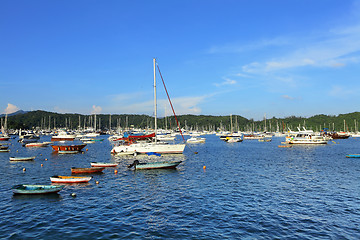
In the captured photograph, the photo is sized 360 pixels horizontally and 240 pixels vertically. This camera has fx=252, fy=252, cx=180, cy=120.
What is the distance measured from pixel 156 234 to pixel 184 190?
12684 millimetres

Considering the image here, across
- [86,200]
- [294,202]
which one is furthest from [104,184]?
[294,202]

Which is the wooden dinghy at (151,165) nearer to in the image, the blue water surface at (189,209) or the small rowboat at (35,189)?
the blue water surface at (189,209)

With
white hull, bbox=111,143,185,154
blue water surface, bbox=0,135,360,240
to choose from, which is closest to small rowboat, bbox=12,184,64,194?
blue water surface, bbox=0,135,360,240

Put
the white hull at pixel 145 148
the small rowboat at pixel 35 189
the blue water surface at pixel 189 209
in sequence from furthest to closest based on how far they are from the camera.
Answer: the white hull at pixel 145 148, the small rowboat at pixel 35 189, the blue water surface at pixel 189 209

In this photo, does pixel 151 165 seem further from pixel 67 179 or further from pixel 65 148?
pixel 65 148

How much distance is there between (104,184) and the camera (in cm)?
3381

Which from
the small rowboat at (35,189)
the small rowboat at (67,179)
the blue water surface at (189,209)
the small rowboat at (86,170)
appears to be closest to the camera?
the blue water surface at (189,209)

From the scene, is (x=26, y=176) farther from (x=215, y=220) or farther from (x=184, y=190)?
(x=215, y=220)

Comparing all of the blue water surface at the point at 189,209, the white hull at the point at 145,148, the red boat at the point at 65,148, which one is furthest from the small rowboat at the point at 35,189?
the red boat at the point at 65,148

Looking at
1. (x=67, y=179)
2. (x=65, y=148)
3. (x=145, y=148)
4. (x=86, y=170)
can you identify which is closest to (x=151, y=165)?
(x=86, y=170)

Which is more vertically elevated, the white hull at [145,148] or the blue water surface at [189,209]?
the white hull at [145,148]

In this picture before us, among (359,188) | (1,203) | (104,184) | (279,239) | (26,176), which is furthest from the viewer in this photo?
(26,176)

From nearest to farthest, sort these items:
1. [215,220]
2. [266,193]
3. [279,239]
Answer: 1. [279,239]
2. [215,220]
3. [266,193]

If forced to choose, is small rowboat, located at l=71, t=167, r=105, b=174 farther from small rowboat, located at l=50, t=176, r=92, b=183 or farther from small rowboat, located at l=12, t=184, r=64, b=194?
small rowboat, located at l=12, t=184, r=64, b=194
